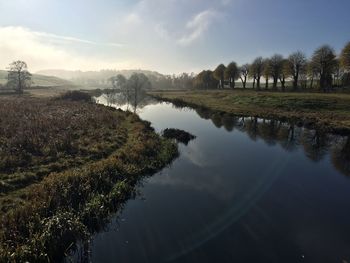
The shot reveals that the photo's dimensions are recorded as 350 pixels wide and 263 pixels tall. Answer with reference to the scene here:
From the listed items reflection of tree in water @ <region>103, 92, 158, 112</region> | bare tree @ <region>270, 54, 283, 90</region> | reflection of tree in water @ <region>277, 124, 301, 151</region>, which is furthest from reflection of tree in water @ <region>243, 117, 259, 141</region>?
bare tree @ <region>270, 54, 283, 90</region>

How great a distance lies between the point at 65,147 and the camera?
26781 millimetres

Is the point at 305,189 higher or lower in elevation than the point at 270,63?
lower

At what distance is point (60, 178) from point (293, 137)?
111 feet

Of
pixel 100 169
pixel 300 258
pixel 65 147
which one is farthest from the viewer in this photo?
pixel 65 147

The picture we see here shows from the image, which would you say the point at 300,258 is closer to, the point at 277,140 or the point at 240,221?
the point at 240,221

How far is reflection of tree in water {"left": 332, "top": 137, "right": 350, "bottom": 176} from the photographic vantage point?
27.4 meters

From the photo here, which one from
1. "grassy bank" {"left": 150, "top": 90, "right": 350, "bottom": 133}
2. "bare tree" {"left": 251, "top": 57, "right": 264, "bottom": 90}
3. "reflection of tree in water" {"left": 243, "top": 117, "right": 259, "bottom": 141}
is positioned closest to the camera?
"reflection of tree in water" {"left": 243, "top": 117, "right": 259, "bottom": 141}

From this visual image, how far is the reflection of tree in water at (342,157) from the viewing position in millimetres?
27406

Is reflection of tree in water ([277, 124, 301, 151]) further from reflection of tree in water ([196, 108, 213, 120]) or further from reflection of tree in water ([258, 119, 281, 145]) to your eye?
reflection of tree in water ([196, 108, 213, 120])

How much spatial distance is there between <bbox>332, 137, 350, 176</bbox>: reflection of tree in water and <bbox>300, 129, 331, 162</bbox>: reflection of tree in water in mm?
1119

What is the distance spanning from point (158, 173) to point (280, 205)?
10.3 m

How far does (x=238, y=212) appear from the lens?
18.0 m

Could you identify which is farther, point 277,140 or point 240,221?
point 277,140

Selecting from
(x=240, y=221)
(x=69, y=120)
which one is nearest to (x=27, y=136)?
(x=69, y=120)
